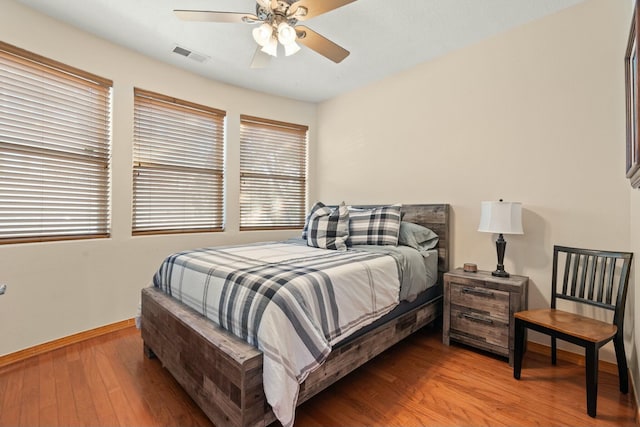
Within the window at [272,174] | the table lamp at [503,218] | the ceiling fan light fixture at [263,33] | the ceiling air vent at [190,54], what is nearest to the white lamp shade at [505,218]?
the table lamp at [503,218]

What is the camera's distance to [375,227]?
275 centimetres

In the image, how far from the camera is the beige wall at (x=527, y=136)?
2045 millimetres

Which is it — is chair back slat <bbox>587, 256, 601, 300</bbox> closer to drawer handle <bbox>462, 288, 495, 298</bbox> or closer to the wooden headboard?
drawer handle <bbox>462, 288, 495, 298</bbox>

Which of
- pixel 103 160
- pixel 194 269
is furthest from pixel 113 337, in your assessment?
pixel 103 160

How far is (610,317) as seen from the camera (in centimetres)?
201

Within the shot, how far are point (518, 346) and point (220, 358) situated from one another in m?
1.87

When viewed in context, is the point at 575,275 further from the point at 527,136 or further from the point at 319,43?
the point at 319,43

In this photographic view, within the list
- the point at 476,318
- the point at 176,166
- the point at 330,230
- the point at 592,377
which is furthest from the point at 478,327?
the point at 176,166

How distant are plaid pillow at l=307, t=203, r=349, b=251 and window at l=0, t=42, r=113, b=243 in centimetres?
197

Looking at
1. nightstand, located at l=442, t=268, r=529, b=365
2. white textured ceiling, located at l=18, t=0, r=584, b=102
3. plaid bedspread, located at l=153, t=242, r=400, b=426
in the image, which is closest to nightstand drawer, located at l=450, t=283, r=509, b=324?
nightstand, located at l=442, t=268, r=529, b=365

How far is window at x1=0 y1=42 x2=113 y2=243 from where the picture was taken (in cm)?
220

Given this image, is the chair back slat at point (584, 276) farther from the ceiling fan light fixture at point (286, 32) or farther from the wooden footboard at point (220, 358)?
the ceiling fan light fixture at point (286, 32)

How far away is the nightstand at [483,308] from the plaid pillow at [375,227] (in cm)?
59

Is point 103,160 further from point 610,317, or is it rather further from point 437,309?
point 610,317
